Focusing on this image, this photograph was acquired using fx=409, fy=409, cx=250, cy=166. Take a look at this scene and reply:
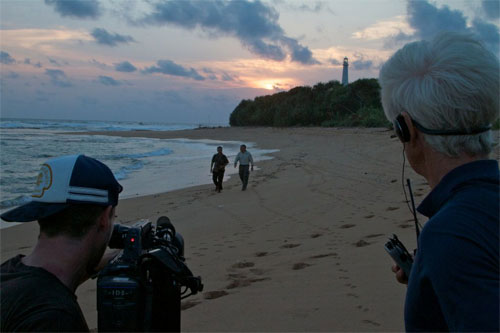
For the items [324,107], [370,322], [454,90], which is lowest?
[370,322]

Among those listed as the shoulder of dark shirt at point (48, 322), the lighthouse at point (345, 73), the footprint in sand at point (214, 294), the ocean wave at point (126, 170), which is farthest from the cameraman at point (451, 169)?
the lighthouse at point (345, 73)

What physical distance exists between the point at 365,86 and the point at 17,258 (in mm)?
52140

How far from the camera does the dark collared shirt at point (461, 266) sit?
1003 mm

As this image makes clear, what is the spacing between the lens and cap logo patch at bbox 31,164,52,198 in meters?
1.45

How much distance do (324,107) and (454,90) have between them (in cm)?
5541

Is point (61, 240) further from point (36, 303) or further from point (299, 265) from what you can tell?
point (299, 265)

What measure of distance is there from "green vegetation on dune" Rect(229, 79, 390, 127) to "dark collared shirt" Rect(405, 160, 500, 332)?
36198 millimetres

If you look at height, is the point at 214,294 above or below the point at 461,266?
below

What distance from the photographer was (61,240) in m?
1.43

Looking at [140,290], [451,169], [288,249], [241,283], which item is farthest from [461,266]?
[288,249]

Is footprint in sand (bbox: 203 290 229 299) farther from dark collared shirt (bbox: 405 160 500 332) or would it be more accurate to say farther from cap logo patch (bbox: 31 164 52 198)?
dark collared shirt (bbox: 405 160 500 332)

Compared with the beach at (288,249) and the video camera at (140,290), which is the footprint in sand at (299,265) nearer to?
the beach at (288,249)

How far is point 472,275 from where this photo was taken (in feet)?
3.31

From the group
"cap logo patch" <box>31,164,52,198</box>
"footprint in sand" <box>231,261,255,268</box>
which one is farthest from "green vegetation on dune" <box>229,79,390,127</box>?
"cap logo patch" <box>31,164,52,198</box>
